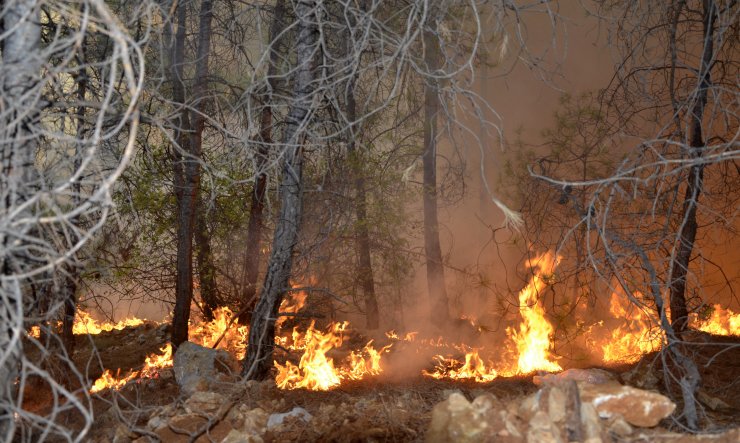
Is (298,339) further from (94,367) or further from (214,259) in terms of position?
(94,367)

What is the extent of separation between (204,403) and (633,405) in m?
3.88

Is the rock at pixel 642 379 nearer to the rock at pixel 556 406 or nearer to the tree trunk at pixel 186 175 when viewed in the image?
the rock at pixel 556 406

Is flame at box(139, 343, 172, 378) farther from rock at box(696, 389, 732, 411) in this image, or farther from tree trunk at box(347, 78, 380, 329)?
rock at box(696, 389, 732, 411)

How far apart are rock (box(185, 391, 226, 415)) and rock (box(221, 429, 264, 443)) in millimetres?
696

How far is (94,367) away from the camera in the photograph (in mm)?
11766

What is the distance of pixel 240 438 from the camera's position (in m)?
5.52

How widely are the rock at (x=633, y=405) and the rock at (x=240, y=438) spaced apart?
260cm

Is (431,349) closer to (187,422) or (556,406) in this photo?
(187,422)

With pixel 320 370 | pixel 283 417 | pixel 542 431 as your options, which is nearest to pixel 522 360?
pixel 320 370

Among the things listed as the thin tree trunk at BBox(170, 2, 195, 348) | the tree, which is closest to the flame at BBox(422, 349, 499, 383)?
the tree

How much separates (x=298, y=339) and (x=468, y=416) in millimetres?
8950

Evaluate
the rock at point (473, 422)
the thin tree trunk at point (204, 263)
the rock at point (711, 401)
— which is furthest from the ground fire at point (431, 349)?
the rock at point (473, 422)

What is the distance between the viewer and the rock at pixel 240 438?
18.0 ft

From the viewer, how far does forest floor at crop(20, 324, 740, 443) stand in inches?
216
